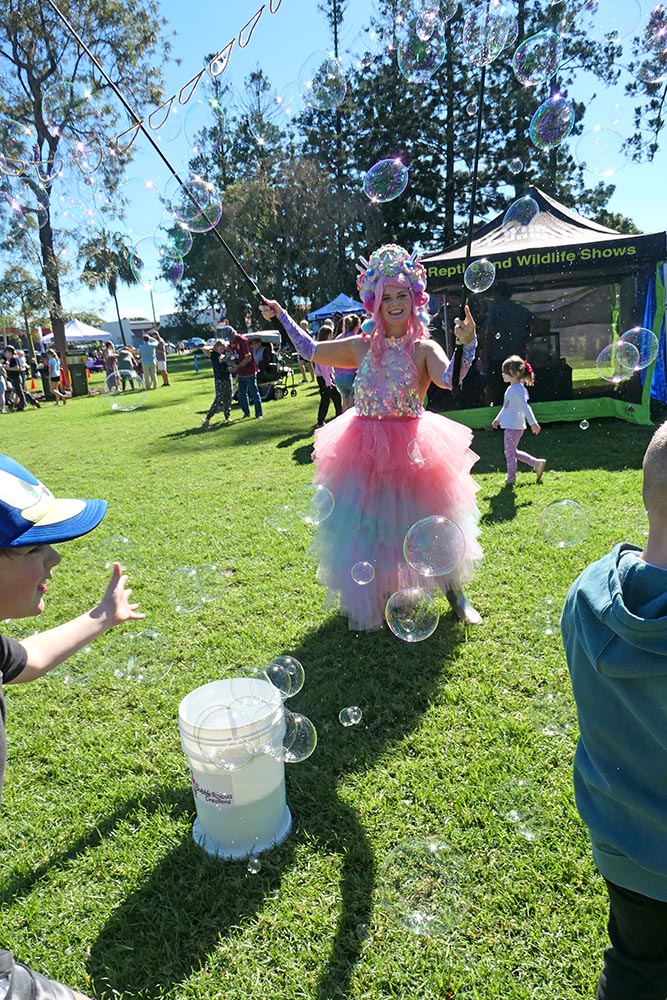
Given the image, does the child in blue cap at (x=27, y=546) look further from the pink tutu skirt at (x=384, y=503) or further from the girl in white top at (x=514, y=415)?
the girl in white top at (x=514, y=415)

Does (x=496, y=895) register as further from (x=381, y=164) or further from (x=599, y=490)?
(x=599, y=490)

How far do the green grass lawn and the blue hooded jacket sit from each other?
0.81 m

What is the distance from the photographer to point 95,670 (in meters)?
3.87

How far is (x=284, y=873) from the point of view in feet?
7.63

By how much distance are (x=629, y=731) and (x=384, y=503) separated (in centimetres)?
253

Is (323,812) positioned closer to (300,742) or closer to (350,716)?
(300,742)

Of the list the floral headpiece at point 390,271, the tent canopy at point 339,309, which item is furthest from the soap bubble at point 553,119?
the tent canopy at point 339,309

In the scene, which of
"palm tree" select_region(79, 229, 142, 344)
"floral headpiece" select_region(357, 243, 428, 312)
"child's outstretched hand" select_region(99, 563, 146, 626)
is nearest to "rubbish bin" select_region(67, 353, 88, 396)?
"palm tree" select_region(79, 229, 142, 344)

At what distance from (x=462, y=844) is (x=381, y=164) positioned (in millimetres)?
4559

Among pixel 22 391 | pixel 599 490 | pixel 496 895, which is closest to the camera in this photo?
pixel 496 895

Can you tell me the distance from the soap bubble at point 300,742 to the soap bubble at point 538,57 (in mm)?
4439

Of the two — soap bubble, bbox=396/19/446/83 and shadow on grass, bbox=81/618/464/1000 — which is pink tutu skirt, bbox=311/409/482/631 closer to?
shadow on grass, bbox=81/618/464/1000

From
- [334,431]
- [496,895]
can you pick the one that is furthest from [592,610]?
[334,431]

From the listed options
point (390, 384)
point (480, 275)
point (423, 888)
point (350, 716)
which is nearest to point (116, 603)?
point (350, 716)
